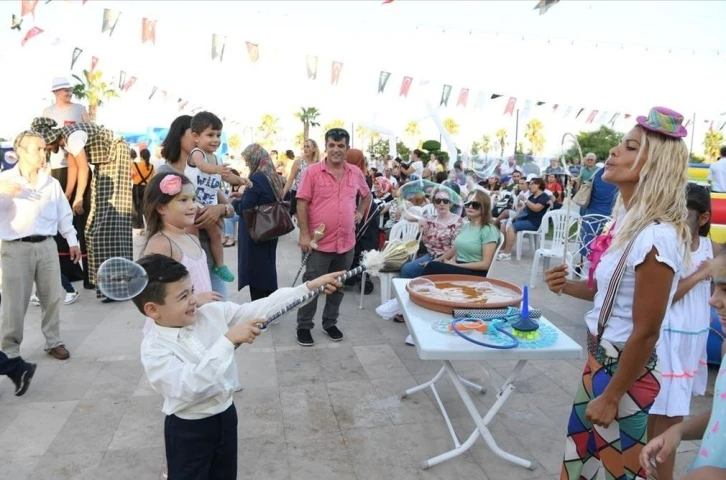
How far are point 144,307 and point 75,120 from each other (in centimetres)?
530

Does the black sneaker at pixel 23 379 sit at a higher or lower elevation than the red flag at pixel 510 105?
lower

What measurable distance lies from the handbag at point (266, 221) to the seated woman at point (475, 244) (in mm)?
1355

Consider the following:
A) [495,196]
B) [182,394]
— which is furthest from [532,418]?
[495,196]

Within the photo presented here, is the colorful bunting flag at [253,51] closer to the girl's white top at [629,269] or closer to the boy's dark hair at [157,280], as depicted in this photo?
the boy's dark hair at [157,280]

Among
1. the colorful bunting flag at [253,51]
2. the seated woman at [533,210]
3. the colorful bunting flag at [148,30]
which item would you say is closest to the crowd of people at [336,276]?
the seated woman at [533,210]

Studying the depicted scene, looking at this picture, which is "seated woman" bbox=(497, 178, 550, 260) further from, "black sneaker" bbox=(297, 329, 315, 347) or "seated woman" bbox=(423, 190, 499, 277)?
"black sneaker" bbox=(297, 329, 315, 347)

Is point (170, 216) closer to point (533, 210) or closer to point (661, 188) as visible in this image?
point (661, 188)

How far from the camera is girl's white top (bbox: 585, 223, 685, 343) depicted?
1.55 m

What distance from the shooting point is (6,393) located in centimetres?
336

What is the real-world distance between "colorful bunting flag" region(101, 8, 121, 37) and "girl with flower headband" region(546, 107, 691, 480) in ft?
31.0

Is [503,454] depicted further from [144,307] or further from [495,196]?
[495,196]

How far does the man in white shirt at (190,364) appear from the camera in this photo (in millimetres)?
1545

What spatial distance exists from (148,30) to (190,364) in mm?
9318

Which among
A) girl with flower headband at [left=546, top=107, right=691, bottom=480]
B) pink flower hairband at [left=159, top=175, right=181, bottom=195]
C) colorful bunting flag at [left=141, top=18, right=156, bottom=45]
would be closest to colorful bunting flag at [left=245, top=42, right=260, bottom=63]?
colorful bunting flag at [left=141, top=18, right=156, bottom=45]
